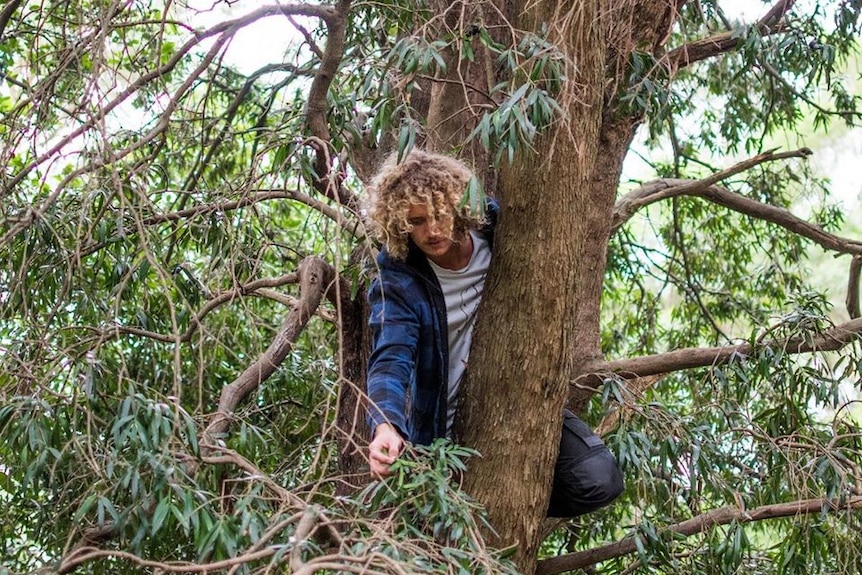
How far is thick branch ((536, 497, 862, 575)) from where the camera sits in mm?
3428

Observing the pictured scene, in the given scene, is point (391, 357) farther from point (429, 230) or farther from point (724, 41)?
point (724, 41)

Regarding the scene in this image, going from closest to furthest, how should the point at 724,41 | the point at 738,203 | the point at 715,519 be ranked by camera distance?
the point at 715,519 → the point at 724,41 → the point at 738,203

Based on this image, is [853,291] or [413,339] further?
[853,291]

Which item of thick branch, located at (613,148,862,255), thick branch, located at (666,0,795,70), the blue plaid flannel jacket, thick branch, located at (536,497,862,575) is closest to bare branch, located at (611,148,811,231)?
thick branch, located at (613,148,862,255)

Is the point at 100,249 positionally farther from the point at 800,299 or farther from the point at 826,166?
the point at 826,166

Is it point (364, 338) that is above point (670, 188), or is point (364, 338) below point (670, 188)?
below

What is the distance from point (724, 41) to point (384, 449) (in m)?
2.41

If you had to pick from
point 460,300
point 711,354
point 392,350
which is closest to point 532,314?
point 460,300

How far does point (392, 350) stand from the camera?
3.09 meters

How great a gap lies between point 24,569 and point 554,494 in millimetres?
1437

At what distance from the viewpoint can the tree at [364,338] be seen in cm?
266

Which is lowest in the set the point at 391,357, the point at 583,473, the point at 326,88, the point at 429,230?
the point at 583,473

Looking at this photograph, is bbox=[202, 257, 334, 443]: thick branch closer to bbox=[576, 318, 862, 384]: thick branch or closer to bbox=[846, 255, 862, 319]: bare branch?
bbox=[576, 318, 862, 384]: thick branch

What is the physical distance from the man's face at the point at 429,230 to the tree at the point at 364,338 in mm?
165
